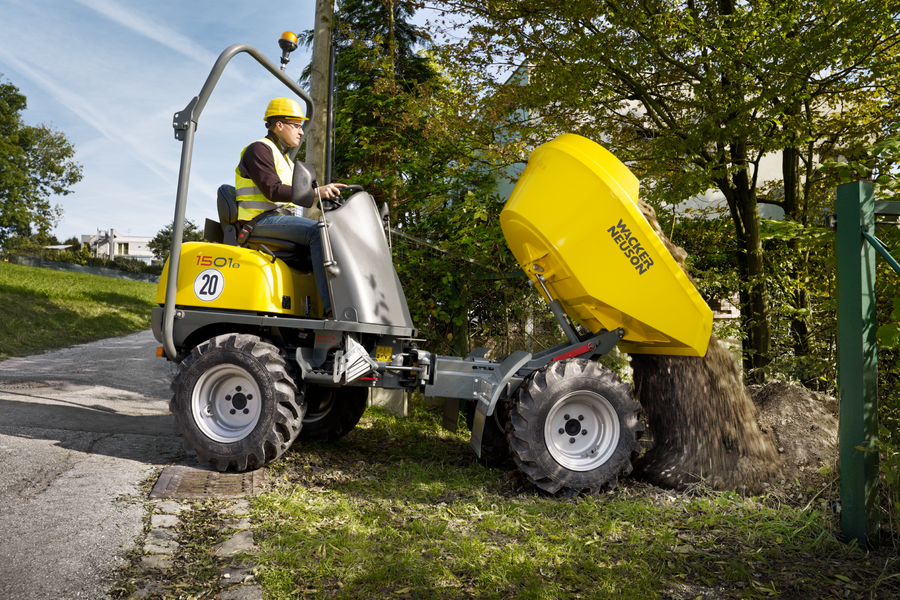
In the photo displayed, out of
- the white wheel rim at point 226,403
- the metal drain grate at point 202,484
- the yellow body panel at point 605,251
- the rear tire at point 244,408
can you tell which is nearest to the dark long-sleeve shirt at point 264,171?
the rear tire at point 244,408

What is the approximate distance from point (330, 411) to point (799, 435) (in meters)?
3.51

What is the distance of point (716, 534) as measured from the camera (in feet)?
10.6

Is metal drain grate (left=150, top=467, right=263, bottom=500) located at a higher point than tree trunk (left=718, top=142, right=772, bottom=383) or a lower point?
lower

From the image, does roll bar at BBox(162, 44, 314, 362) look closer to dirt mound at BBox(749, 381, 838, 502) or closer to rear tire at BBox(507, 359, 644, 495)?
rear tire at BBox(507, 359, 644, 495)

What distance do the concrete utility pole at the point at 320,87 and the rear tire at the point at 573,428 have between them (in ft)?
13.8

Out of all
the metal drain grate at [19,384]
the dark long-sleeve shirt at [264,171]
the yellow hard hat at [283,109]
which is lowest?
the metal drain grate at [19,384]

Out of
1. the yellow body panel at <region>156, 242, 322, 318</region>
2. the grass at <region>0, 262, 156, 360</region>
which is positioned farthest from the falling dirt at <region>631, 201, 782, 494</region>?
the grass at <region>0, 262, 156, 360</region>

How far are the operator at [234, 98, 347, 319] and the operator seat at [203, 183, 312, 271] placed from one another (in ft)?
0.19

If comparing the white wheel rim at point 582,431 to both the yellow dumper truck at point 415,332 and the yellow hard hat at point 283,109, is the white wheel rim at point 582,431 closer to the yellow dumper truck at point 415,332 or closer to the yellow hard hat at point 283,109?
the yellow dumper truck at point 415,332

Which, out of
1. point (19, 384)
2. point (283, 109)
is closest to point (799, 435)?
point (283, 109)

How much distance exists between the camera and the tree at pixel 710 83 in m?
5.76

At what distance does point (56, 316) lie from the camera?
1267 centimetres

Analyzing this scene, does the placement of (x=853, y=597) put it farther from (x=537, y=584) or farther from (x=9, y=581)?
(x=9, y=581)

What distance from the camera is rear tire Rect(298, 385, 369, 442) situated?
201 inches
